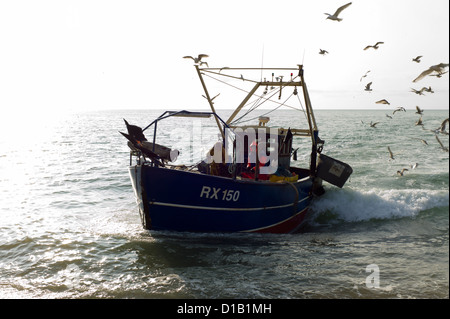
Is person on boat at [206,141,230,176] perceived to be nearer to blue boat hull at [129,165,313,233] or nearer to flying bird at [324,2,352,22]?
blue boat hull at [129,165,313,233]

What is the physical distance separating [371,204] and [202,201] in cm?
764

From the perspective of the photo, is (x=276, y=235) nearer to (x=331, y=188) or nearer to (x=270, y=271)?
(x=270, y=271)

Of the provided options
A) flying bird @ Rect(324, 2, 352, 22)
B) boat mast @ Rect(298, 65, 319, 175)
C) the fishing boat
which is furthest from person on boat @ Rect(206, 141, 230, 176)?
A: flying bird @ Rect(324, 2, 352, 22)

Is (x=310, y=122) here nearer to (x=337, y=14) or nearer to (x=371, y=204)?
(x=337, y=14)

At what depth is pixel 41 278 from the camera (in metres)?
7.77

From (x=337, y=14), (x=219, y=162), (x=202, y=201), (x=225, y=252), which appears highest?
(x=337, y=14)

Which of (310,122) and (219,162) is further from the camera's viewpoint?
(310,122)

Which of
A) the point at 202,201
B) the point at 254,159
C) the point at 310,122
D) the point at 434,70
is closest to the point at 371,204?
the point at 310,122

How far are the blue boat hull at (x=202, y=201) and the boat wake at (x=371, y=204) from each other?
12.0 feet

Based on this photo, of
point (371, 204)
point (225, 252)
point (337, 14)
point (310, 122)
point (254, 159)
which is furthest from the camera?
point (371, 204)

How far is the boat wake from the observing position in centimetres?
1279

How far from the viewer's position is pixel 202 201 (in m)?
8.99

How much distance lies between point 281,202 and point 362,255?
2.56 m

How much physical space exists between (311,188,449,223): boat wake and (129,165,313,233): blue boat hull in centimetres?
364
